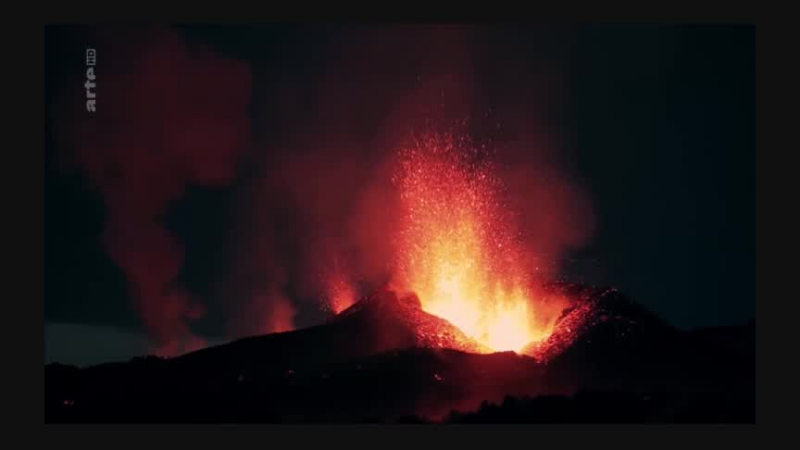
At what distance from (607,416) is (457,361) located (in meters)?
5.43

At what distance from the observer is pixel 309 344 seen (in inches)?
1443

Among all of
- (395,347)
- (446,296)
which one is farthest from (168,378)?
(446,296)

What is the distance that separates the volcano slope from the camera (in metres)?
31.0

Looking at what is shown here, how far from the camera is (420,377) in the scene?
108 ft

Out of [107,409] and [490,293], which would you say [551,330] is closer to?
[490,293]

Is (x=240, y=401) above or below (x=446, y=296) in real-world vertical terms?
below

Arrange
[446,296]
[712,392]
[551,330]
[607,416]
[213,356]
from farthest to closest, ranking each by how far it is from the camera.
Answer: [446,296]
[551,330]
[213,356]
[712,392]
[607,416]

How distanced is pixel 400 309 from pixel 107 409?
10729mm

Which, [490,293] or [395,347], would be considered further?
[490,293]

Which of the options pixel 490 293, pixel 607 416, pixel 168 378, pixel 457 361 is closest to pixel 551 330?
pixel 490 293

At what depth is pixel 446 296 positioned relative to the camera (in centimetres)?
4125

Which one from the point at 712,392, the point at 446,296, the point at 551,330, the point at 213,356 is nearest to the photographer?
the point at 712,392

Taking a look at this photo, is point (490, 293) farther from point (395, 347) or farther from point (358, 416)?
point (358, 416)

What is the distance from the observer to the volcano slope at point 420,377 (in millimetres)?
31016
